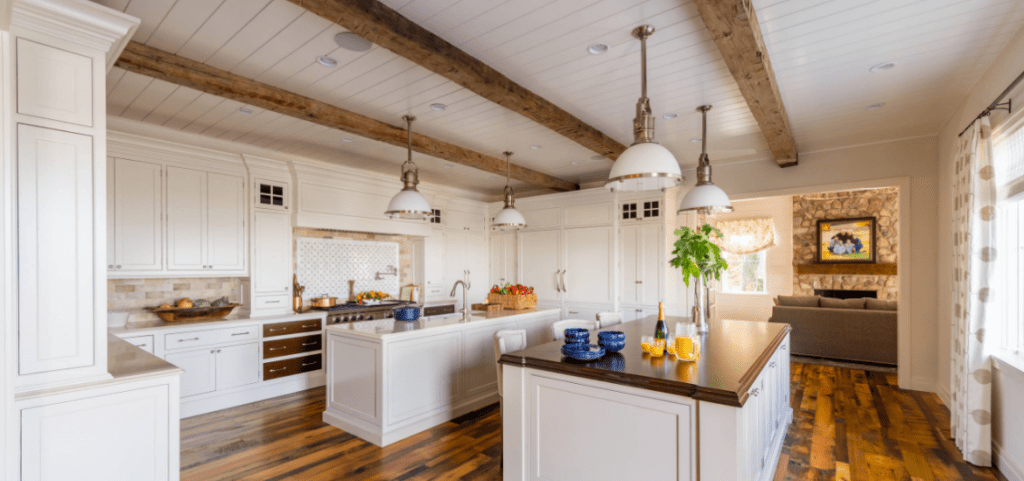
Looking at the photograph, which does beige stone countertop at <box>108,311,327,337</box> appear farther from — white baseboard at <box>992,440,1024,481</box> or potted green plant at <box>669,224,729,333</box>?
white baseboard at <box>992,440,1024,481</box>

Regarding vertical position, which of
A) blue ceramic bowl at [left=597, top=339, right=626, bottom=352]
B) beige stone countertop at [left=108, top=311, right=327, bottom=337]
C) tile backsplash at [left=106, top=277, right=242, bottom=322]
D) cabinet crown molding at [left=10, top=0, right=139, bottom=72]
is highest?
cabinet crown molding at [left=10, top=0, right=139, bottom=72]

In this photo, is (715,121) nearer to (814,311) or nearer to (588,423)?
(588,423)

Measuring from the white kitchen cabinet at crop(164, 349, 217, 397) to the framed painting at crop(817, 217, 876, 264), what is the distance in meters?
9.89

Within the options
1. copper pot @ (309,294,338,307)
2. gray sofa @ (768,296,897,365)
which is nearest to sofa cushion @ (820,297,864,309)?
gray sofa @ (768,296,897,365)

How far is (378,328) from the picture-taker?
3744 millimetres

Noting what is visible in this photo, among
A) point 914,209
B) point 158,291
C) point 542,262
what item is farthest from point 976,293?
point 158,291

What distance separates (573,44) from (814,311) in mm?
5432

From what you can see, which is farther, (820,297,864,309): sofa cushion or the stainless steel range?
(820,297,864,309): sofa cushion

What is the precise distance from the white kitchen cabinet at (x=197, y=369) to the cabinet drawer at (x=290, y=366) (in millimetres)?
468

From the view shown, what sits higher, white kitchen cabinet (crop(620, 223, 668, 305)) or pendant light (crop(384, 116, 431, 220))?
pendant light (crop(384, 116, 431, 220))

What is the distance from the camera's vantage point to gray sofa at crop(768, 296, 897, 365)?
5840 millimetres

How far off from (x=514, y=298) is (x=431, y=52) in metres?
2.95

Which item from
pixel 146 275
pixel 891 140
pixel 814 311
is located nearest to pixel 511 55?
pixel 146 275

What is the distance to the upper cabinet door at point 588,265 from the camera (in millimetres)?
6316
